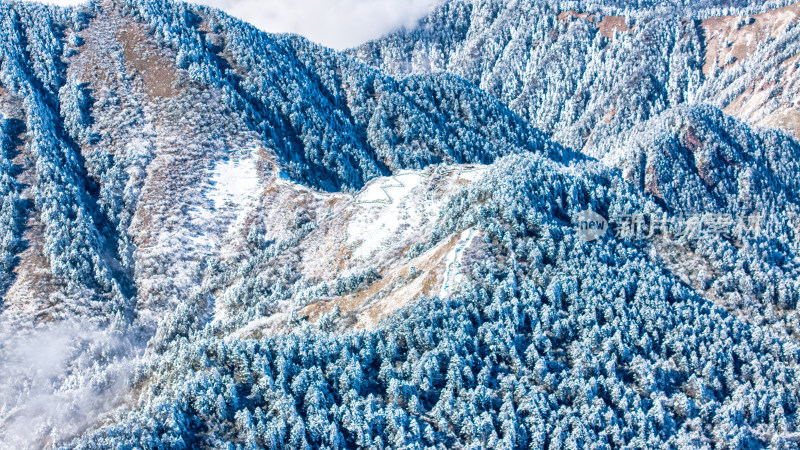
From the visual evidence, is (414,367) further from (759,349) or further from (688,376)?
(759,349)

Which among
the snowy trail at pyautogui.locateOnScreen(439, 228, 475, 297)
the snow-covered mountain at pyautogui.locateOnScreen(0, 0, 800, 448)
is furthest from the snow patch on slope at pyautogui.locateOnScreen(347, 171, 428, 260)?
the snowy trail at pyautogui.locateOnScreen(439, 228, 475, 297)

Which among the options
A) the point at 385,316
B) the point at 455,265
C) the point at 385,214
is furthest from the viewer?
the point at 385,214

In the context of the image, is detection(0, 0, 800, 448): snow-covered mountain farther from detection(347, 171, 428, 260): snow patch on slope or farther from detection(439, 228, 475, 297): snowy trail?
detection(347, 171, 428, 260): snow patch on slope

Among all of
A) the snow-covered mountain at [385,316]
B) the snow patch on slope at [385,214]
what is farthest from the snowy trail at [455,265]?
the snow patch on slope at [385,214]

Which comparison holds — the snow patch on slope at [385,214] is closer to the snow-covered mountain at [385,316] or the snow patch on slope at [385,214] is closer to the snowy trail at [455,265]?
the snow-covered mountain at [385,316]

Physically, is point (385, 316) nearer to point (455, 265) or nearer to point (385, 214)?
point (455, 265)

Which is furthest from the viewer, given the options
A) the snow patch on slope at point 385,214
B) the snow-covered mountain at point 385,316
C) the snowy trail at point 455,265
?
the snow patch on slope at point 385,214

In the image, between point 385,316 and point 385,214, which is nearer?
point 385,316

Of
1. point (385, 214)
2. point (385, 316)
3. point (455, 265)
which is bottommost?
point (385, 316)

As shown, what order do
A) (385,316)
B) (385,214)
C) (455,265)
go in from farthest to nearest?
(385,214)
(455,265)
(385,316)

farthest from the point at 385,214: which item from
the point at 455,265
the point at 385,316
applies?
the point at 385,316

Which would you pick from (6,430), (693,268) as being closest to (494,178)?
(693,268)
